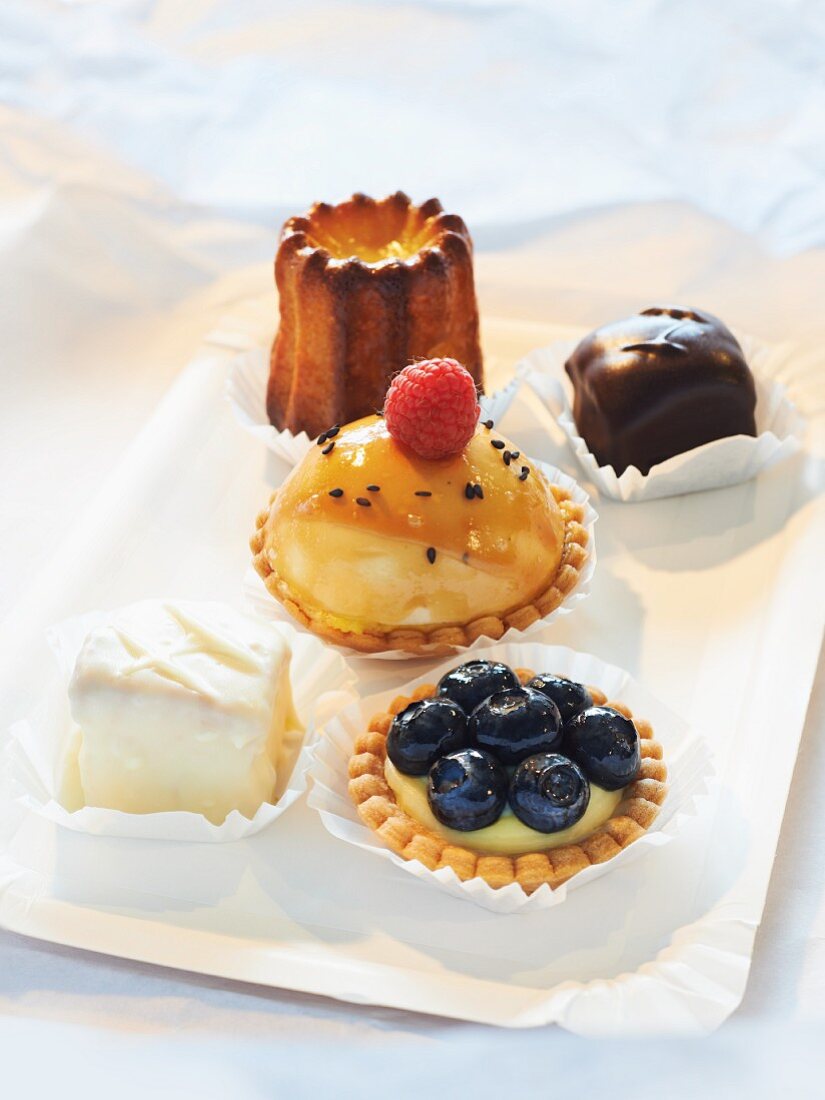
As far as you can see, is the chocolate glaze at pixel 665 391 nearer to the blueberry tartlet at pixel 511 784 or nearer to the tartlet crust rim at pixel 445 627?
the tartlet crust rim at pixel 445 627

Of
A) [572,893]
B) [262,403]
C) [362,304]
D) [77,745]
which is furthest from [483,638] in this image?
[262,403]

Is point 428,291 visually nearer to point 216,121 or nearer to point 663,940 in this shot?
point 663,940

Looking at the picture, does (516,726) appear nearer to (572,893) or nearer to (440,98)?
(572,893)

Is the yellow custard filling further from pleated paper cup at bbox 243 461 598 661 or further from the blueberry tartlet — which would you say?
pleated paper cup at bbox 243 461 598 661

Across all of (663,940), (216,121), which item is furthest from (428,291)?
(216,121)

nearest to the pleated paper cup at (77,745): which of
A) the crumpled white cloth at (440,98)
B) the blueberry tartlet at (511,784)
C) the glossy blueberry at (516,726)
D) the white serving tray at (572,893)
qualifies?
the white serving tray at (572,893)

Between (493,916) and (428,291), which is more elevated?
(428,291)

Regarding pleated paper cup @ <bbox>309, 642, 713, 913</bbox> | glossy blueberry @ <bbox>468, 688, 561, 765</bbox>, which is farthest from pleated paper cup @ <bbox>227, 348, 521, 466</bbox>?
glossy blueberry @ <bbox>468, 688, 561, 765</bbox>
